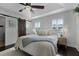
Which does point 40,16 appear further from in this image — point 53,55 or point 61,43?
point 53,55

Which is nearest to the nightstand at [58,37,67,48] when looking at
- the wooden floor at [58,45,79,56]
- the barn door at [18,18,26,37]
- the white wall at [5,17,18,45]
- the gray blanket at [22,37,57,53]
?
the wooden floor at [58,45,79,56]

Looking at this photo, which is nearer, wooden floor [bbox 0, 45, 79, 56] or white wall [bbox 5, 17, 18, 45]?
wooden floor [bbox 0, 45, 79, 56]

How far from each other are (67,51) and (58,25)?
580mm

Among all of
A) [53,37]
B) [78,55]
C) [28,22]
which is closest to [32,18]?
[28,22]

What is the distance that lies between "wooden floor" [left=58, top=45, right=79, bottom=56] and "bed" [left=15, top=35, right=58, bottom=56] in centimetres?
15

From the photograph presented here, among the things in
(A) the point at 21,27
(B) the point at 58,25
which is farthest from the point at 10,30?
(B) the point at 58,25

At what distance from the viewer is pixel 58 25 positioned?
1910mm

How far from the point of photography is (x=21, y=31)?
193cm

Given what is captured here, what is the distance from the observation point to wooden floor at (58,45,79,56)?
175 centimetres

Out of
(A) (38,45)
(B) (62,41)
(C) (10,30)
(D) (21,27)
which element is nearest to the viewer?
(A) (38,45)

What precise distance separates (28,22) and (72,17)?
95cm

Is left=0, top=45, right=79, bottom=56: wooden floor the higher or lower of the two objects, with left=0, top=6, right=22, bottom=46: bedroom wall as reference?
lower

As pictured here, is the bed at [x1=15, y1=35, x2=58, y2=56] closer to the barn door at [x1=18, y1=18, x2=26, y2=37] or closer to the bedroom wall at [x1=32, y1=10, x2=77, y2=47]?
the barn door at [x1=18, y1=18, x2=26, y2=37]

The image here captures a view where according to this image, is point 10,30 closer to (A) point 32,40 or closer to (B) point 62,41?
(A) point 32,40
